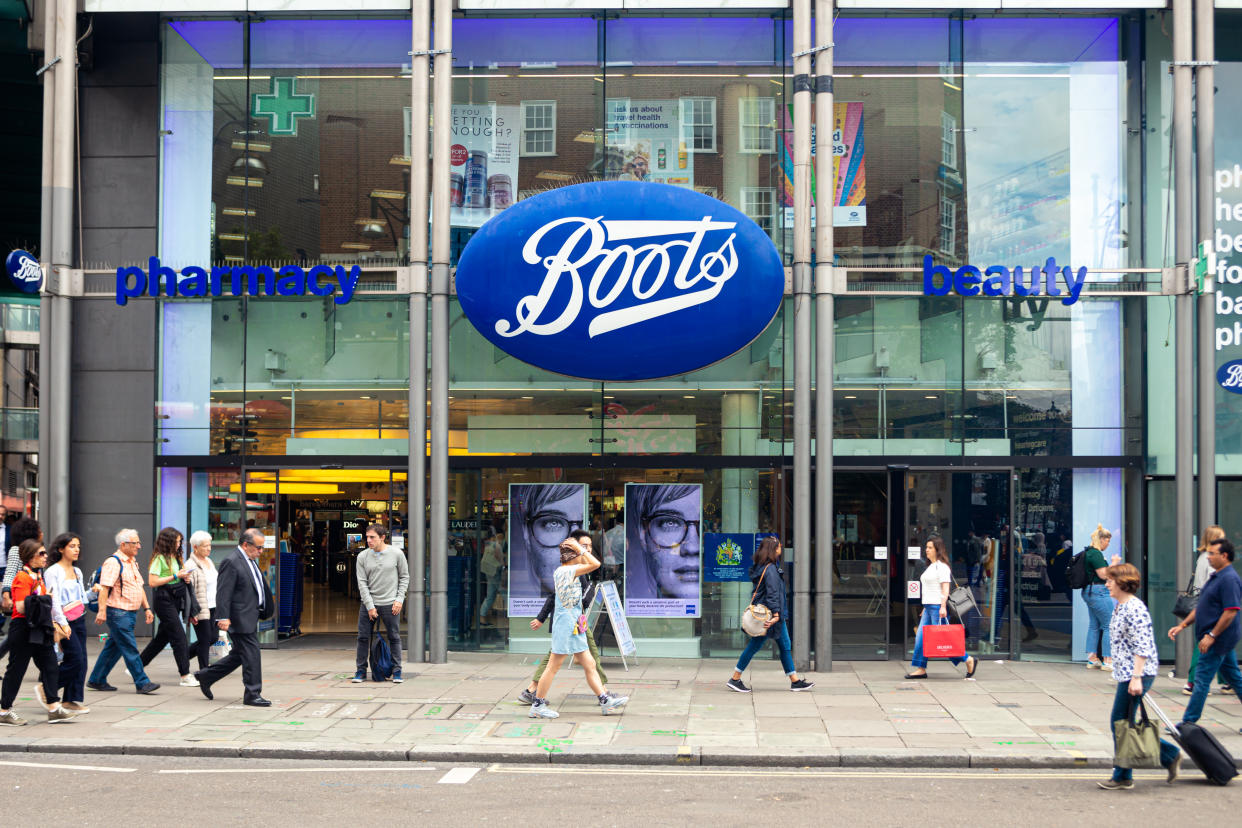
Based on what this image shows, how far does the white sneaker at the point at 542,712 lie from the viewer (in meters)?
11.1

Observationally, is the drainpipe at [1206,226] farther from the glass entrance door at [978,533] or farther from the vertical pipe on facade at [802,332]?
the vertical pipe on facade at [802,332]

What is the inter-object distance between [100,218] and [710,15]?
8685 mm

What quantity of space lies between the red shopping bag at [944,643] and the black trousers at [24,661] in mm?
9152

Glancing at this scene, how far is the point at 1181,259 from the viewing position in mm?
14477

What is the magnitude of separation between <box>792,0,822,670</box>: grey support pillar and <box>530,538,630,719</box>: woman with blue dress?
3691 mm

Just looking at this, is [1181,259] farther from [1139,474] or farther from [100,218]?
[100,218]

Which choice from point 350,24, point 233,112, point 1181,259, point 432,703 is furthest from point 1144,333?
point 233,112

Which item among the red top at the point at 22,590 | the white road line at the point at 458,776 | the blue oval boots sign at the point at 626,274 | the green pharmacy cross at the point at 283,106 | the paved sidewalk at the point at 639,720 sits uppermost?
the green pharmacy cross at the point at 283,106

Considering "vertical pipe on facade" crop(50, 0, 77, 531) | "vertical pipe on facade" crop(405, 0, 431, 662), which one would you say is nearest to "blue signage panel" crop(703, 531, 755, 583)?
"vertical pipe on facade" crop(405, 0, 431, 662)

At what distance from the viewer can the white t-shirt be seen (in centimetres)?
1409

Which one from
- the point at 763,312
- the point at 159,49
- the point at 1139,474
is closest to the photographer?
the point at 763,312

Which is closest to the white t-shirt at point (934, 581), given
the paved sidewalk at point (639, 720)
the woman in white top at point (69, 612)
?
the paved sidewalk at point (639, 720)

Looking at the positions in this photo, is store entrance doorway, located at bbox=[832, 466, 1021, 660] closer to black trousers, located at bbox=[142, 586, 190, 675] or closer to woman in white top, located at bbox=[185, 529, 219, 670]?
woman in white top, located at bbox=[185, 529, 219, 670]

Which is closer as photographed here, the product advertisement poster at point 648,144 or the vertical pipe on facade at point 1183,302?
the vertical pipe on facade at point 1183,302
